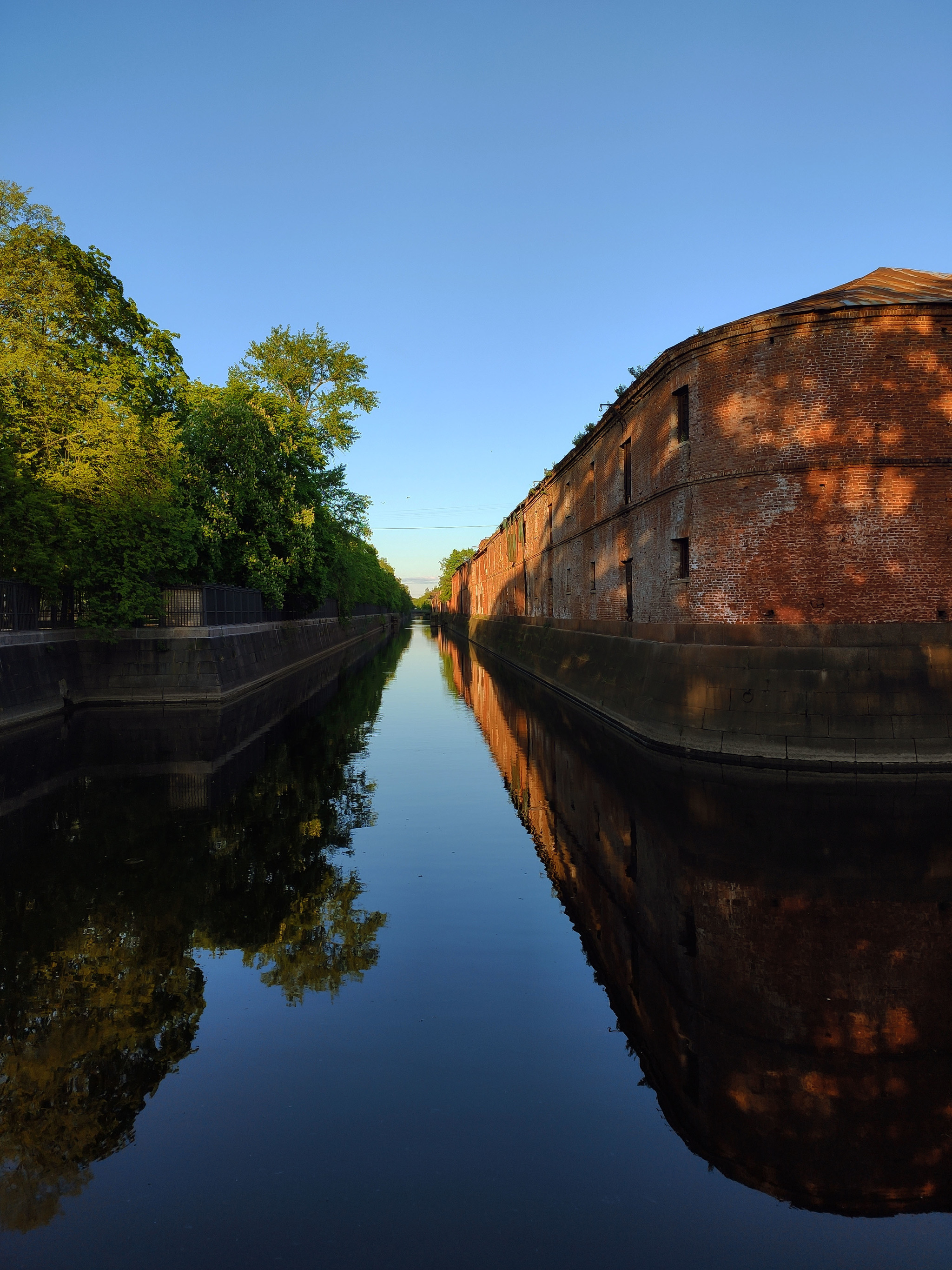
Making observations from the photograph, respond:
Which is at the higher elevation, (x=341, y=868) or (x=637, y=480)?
(x=637, y=480)

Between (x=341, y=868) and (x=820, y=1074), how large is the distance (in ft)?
18.4

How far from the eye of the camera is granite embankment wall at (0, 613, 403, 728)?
20.0 m

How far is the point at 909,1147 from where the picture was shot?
13.3 ft

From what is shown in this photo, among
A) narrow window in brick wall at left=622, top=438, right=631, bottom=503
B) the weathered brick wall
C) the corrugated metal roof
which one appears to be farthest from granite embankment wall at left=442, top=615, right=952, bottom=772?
narrow window in brick wall at left=622, top=438, right=631, bottom=503

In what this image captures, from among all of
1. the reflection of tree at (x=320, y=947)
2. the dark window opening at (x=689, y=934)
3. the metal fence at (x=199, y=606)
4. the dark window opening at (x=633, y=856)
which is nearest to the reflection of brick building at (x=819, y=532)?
the dark window opening at (x=633, y=856)

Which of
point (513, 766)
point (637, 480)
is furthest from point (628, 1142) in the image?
point (637, 480)

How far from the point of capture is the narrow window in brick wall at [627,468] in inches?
933

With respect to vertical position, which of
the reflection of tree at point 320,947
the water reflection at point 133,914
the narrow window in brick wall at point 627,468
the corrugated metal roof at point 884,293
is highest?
the corrugated metal roof at point 884,293

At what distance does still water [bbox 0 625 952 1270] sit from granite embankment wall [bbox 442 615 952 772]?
2080mm

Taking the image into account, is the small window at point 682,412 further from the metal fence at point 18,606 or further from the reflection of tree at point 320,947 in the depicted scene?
the metal fence at point 18,606

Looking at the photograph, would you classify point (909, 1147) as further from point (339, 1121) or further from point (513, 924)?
point (513, 924)

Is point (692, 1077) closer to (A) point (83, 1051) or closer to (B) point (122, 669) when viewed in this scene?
(A) point (83, 1051)

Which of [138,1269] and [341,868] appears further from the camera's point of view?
[341,868]

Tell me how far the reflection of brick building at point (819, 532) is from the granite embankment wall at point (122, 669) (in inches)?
597
